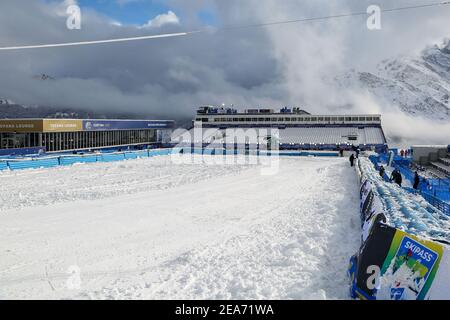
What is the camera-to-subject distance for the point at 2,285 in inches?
210

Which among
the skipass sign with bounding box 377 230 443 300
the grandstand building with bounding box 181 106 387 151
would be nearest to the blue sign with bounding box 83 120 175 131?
the grandstand building with bounding box 181 106 387 151

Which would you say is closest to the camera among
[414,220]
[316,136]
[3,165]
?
[414,220]

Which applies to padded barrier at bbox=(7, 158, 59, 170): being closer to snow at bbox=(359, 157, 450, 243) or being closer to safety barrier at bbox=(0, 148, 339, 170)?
safety barrier at bbox=(0, 148, 339, 170)

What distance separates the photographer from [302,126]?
214ft

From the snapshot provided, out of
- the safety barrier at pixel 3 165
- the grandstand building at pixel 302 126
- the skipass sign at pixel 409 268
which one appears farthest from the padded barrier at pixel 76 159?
the grandstand building at pixel 302 126

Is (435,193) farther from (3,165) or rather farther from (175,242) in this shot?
(3,165)

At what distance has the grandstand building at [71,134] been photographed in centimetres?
3675

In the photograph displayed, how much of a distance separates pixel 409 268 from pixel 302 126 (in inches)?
2463

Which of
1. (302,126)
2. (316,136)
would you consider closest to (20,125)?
(316,136)

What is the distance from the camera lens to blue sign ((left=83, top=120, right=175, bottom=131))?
1731 inches

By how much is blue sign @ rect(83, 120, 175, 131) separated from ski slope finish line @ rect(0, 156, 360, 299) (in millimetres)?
30099

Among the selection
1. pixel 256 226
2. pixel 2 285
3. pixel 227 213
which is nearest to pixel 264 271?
pixel 256 226

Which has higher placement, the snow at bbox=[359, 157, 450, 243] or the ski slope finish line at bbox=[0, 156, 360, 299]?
the snow at bbox=[359, 157, 450, 243]
